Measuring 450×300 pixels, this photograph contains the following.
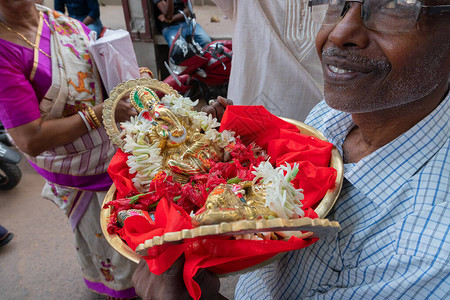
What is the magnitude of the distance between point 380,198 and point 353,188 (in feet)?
0.41

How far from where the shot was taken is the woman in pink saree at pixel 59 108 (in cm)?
152

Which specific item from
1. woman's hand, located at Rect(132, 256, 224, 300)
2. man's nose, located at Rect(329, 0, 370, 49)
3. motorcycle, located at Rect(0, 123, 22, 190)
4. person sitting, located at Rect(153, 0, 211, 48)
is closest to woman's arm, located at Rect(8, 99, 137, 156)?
woman's hand, located at Rect(132, 256, 224, 300)

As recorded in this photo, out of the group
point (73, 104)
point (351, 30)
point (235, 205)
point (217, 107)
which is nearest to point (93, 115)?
point (73, 104)

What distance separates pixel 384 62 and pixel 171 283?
32.7 inches

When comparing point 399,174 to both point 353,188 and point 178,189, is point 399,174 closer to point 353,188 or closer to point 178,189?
point 353,188

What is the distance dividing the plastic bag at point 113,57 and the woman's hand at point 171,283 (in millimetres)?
1247

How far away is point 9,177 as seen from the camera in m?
3.62

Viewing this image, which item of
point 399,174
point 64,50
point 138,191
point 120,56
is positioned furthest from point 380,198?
point 64,50

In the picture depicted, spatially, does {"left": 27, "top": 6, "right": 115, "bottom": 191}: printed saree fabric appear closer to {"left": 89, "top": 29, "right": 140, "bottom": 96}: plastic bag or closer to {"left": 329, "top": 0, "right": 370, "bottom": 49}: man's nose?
{"left": 89, "top": 29, "right": 140, "bottom": 96}: plastic bag

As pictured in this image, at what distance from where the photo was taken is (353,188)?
1.10 m

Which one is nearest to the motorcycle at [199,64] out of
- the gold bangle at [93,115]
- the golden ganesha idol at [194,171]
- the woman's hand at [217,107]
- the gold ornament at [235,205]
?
the gold bangle at [93,115]

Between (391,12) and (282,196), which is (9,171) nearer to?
(282,196)

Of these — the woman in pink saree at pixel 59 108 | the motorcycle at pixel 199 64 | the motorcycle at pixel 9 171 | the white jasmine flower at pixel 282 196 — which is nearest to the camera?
the white jasmine flower at pixel 282 196

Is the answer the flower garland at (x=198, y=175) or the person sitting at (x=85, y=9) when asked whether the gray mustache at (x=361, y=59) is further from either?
the person sitting at (x=85, y=9)
